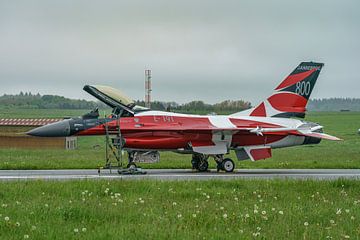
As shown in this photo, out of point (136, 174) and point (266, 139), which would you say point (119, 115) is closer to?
point (136, 174)

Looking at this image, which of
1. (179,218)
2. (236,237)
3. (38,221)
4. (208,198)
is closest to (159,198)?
(208,198)

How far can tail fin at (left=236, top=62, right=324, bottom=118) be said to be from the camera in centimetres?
2208

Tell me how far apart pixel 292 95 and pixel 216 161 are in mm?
4052

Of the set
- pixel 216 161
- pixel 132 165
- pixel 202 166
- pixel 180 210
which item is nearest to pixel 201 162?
pixel 202 166

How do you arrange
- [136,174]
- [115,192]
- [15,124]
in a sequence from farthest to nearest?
1. [15,124]
2. [136,174]
3. [115,192]

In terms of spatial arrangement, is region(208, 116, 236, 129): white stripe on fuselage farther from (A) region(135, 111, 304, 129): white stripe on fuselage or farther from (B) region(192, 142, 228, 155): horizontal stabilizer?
(B) region(192, 142, 228, 155): horizontal stabilizer

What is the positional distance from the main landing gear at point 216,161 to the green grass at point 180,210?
7.01m

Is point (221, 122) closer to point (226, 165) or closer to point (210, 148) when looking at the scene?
point (210, 148)

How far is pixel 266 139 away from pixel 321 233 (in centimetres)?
1366

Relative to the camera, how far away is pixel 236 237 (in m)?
7.30

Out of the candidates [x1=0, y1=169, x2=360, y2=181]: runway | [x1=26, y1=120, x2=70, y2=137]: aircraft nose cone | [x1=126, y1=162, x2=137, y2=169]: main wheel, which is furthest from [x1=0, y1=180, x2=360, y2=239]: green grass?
[x1=26, y1=120, x2=70, y2=137]: aircraft nose cone

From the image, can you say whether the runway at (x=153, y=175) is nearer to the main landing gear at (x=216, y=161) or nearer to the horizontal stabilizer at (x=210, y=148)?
the main landing gear at (x=216, y=161)

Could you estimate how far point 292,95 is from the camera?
2231 centimetres

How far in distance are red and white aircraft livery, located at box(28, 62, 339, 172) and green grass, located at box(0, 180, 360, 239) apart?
674cm
